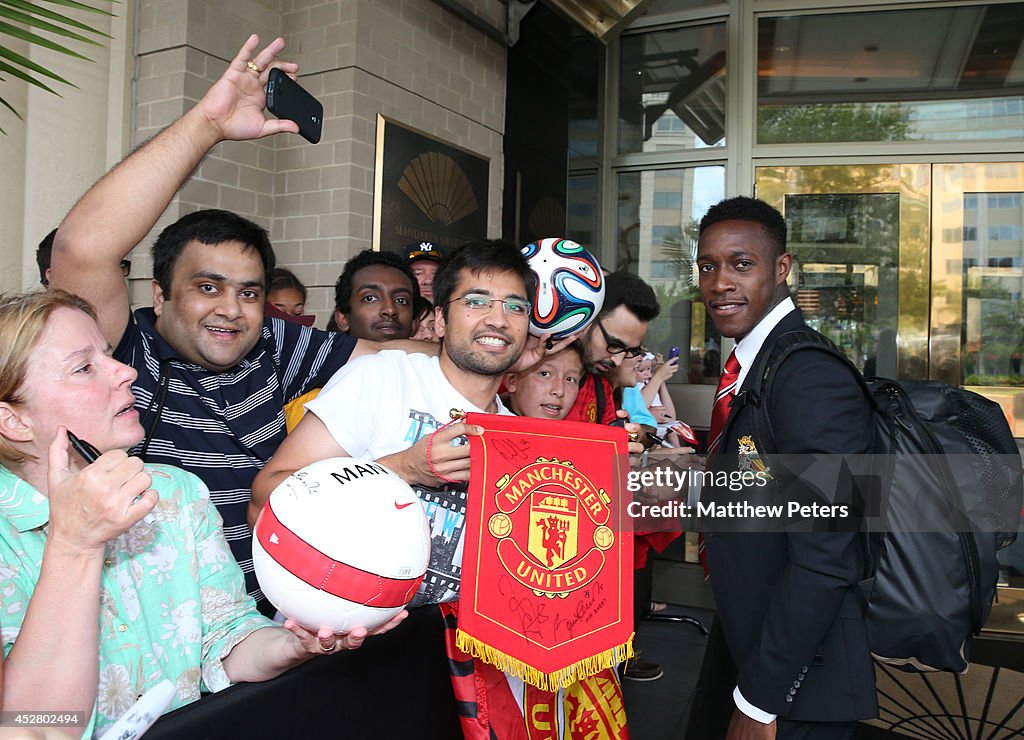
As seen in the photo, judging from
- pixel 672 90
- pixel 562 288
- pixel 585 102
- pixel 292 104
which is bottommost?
pixel 562 288

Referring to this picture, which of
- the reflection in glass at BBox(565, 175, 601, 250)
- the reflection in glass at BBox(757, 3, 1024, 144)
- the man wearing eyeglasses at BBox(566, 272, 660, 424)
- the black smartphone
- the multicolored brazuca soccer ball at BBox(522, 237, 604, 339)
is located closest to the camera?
the black smartphone

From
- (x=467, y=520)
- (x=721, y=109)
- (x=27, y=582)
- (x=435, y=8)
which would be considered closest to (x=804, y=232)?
(x=721, y=109)

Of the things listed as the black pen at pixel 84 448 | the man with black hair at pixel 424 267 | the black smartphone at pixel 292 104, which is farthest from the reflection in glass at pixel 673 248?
the black pen at pixel 84 448

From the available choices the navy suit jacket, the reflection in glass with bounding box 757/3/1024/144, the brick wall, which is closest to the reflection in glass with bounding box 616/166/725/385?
the reflection in glass with bounding box 757/3/1024/144

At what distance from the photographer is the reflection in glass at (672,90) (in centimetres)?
669

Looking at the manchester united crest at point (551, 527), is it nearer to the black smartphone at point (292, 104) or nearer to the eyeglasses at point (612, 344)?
the black smartphone at point (292, 104)

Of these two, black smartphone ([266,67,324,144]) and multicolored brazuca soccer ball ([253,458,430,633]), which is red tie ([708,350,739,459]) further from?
black smartphone ([266,67,324,144])

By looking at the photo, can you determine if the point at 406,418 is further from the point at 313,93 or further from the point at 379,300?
the point at 313,93

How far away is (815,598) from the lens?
1.72m

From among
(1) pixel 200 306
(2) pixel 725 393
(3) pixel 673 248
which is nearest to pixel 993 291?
(3) pixel 673 248

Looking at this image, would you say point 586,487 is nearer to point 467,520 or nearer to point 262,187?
point 467,520

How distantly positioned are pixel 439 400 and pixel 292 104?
895 mm

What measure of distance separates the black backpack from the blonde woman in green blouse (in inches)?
44.9

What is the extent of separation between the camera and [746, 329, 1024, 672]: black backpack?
5.64 feet
